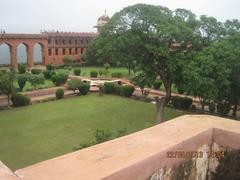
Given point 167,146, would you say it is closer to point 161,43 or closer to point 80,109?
point 161,43

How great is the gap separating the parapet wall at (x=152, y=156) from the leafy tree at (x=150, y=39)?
40.9 feet

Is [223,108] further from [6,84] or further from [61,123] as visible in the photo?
[6,84]

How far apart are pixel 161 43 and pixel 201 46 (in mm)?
2482

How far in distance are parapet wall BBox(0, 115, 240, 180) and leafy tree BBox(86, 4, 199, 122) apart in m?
12.5

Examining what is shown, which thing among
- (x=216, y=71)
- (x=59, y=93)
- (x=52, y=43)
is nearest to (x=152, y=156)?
(x=216, y=71)

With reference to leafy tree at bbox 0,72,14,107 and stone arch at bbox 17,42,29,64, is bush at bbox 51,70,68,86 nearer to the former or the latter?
leafy tree at bbox 0,72,14,107

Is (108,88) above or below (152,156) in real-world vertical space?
below

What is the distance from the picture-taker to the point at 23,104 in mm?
22438

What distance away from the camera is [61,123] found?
57.9ft

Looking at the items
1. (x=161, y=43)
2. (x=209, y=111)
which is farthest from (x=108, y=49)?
(x=209, y=111)

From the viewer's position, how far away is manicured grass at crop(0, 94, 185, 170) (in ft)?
43.3

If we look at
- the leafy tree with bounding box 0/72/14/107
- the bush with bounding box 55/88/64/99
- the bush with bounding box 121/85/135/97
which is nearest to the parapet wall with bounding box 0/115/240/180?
the leafy tree with bounding box 0/72/14/107

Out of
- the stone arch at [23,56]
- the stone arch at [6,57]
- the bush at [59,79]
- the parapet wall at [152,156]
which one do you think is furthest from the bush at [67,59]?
the parapet wall at [152,156]

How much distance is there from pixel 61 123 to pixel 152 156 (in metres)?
15.2
